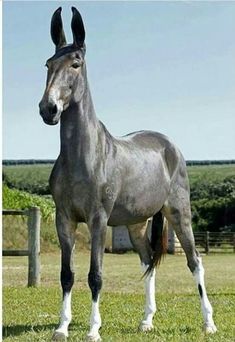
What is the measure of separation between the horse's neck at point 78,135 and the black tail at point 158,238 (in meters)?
1.45

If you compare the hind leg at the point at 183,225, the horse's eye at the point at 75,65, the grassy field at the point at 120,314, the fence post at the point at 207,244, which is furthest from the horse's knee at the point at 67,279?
the fence post at the point at 207,244

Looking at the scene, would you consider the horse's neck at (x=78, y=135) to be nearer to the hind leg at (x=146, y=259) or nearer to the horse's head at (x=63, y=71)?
the horse's head at (x=63, y=71)

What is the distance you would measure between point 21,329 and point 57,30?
2626 mm

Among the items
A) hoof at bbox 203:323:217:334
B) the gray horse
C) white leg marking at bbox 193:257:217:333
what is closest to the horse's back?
the gray horse

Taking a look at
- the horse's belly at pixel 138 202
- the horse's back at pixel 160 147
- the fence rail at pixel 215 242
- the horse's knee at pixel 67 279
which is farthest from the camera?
the fence rail at pixel 215 242

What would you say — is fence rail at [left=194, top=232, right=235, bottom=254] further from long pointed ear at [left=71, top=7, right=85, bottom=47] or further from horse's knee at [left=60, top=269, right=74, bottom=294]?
long pointed ear at [left=71, top=7, right=85, bottom=47]

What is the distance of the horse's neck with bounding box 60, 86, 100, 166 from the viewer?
5.30 meters

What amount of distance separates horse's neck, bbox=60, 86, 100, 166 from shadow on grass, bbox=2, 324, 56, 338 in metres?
1.62

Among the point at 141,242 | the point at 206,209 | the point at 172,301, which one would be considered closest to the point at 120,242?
the point at 206,209

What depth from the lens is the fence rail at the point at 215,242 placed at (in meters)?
32.3

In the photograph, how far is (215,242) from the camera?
3381 centimetres

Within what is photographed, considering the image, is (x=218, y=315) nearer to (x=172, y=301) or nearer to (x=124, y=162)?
(x=172, y=301)

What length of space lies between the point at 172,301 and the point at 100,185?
3551 millimetres

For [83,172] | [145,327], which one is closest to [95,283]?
[83,172]
